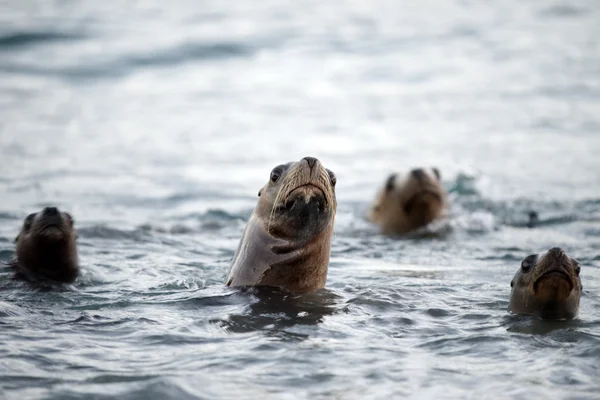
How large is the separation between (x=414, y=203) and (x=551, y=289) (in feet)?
15.3

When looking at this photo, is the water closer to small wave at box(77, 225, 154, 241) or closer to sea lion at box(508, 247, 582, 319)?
small wave at box(77, 225, 154, 241)

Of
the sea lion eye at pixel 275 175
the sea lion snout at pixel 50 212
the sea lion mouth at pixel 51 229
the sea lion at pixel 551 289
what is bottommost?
the sea lion at pixel 551 289

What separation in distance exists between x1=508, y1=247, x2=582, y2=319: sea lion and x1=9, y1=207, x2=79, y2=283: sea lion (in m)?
3.15

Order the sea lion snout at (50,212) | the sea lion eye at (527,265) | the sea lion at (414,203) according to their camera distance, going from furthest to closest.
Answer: the sea lion at (414,203), the sea lion snout at (50,212), the sea lion eye at (527,265)

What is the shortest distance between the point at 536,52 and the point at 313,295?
13418mm

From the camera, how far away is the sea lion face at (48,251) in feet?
24.7

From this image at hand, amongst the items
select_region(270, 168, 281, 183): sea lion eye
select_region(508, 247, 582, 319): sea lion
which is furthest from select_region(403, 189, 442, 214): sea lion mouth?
select_region(508, 247, 582, 319): sea lion

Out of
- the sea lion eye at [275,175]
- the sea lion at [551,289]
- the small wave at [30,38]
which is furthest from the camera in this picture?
the small wave at [30,38]

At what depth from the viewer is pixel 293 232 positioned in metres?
6.79

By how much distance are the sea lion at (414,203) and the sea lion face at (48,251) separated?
4045 millimetres

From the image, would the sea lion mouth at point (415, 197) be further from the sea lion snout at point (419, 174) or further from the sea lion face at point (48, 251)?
the sea lion face at point (48, 251)

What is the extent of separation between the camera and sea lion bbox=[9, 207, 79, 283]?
7516mm

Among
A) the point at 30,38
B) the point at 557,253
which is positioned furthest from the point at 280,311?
the point at 30,38

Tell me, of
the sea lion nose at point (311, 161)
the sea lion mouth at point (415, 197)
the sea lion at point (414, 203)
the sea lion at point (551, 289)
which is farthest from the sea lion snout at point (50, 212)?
the sea lion mouth at point (415, 197)
